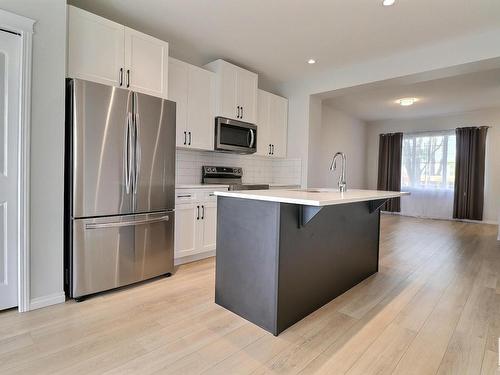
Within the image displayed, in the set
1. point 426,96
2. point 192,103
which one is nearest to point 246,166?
point 192,103

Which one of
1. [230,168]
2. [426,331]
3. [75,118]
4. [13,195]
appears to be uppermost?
[75,118]

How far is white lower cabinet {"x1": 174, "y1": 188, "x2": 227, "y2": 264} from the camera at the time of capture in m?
3.12

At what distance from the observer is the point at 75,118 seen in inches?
86.6

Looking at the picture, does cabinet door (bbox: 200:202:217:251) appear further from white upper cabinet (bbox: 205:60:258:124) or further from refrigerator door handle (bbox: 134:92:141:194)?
white upper cabinet (bbox: 205:60:258:124)

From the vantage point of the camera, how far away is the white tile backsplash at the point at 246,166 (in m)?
3.79

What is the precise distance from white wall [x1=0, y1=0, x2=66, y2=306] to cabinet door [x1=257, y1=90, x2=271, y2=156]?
263 centimetres

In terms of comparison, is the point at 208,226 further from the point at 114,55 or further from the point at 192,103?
the point at 114,55

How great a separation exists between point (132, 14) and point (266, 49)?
1518 mm

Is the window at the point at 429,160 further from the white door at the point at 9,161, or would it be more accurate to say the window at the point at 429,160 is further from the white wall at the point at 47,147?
the white door at the point at 9,161

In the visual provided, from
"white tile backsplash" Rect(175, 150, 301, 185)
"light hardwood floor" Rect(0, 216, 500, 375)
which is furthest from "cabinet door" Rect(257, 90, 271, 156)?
"light hardwood floor" Rect(0, 216, 500, 375)

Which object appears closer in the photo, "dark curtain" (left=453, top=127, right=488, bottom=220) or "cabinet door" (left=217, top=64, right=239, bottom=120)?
"cabinet door" (left=217, top=64, right=239, bottom=120)

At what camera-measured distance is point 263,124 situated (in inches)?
174

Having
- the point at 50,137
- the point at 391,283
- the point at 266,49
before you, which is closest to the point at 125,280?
the point at 50,137

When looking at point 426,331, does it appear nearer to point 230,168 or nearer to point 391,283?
point 391,283
